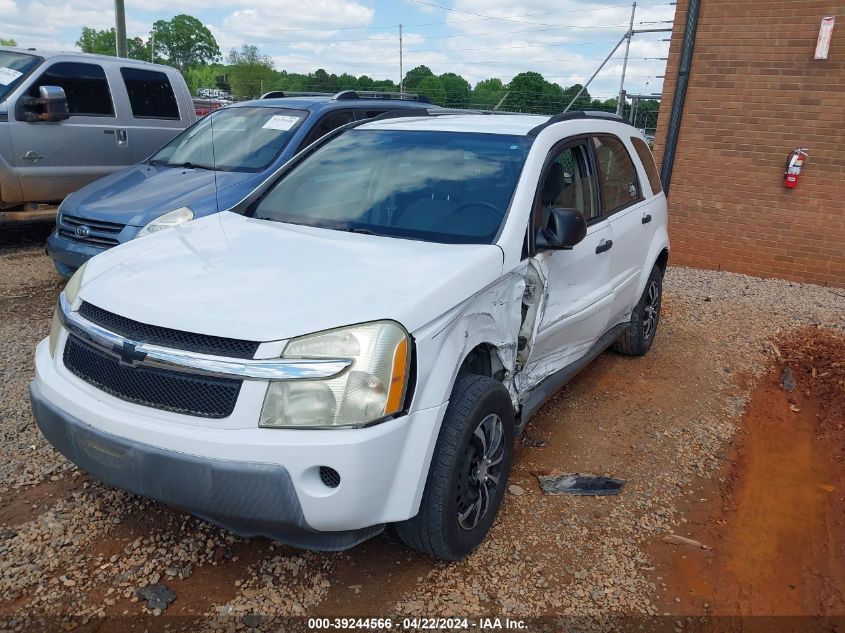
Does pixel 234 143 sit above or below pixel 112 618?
above

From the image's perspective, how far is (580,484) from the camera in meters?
3.62

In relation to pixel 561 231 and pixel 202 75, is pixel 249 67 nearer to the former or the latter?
pixel 202 75

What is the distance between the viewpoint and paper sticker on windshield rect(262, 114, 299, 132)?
664cm

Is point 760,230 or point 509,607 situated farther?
point 760,230

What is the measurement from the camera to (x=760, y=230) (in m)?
8.65

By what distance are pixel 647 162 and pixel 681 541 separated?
127 inches

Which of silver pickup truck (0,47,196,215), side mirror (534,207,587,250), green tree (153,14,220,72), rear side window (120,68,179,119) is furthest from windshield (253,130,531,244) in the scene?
green tree (153,14,220,72)

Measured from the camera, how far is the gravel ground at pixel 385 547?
2.65 m

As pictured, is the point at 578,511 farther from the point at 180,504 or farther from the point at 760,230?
the point at 760,230

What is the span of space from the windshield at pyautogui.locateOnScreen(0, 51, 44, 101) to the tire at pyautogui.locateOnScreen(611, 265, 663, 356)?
22.5 feet

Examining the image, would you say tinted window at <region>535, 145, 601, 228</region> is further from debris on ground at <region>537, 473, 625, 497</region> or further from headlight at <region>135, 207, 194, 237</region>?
headlight at <region>135, 207, 194, 237</region>

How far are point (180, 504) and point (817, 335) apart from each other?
625cm

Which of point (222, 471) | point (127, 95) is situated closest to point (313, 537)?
point (222, 471)

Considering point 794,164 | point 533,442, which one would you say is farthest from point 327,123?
point 794,164
